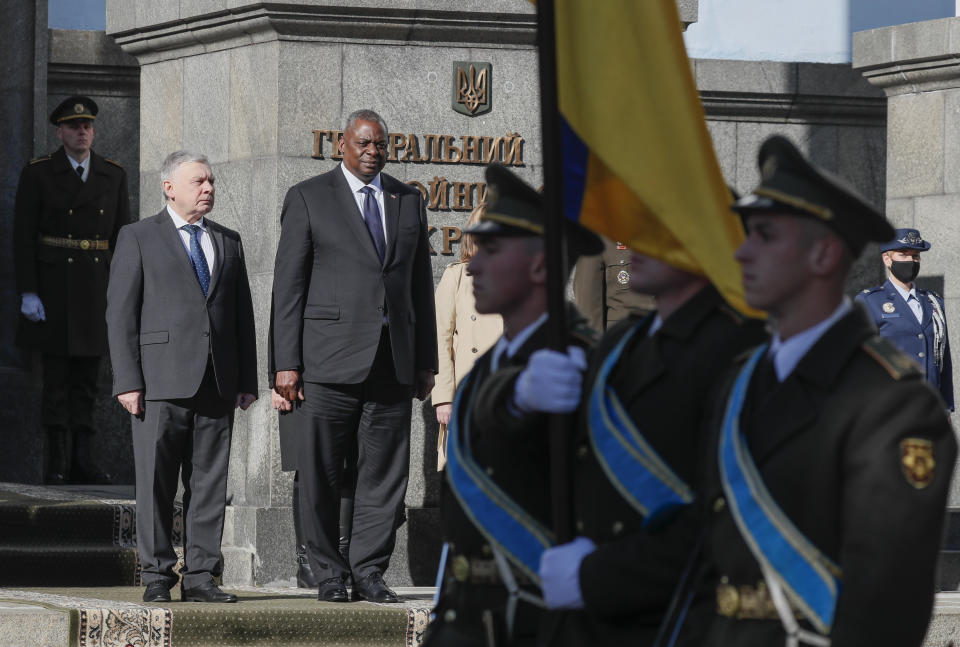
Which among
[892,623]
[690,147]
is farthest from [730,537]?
[690,147]

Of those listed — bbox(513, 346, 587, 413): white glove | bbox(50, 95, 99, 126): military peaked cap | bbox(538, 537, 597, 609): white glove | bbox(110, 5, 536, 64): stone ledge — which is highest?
bbox(110, 5, 536, 64): stone ledge

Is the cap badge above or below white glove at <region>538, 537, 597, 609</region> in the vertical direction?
above

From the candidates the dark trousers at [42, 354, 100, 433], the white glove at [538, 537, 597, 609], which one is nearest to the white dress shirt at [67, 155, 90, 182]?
the dark trousers at [42, 354, 100, 433]

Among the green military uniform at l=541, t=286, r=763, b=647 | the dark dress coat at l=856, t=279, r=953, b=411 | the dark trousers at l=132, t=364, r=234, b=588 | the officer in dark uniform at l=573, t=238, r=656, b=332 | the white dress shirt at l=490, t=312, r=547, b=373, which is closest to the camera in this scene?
the green military uniform at l=541, t=286, r=763, b=647

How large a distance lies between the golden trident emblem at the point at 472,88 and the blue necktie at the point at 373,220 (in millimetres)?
1849

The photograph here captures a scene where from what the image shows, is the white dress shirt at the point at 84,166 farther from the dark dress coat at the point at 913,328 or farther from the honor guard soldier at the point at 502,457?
the honor guard soldier at the point at 502,457

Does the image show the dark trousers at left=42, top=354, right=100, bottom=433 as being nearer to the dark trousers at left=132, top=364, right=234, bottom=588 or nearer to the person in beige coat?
the person in beige coat

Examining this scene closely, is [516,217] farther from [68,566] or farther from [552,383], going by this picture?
[68,566]

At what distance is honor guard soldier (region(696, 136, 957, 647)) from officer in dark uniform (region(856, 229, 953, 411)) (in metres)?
7.89

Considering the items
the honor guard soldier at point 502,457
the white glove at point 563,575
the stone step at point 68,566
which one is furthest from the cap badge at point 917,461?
the stone step at point 68,566

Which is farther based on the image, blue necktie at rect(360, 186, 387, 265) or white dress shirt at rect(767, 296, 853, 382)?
blue necktie at rect(360, 186, 387, 265)

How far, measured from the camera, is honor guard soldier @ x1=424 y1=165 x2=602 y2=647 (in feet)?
13.9

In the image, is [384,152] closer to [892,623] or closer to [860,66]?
[860,66]

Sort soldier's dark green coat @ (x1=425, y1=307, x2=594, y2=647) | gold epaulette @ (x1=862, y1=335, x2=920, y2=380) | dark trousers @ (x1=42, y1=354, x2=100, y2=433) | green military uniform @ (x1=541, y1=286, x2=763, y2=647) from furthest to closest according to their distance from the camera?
dark trousers @ (x1=42, y1=354, x2=100, y2=433) → soldier's dark green coat @ (x1=425, y1=307, x2=594, y2=647) → green military uniform @ (x1=541, y1=286, x2=763, y2=647) → gold epaulette @ (x1=862, y1=335, x2=920, y2=380)
